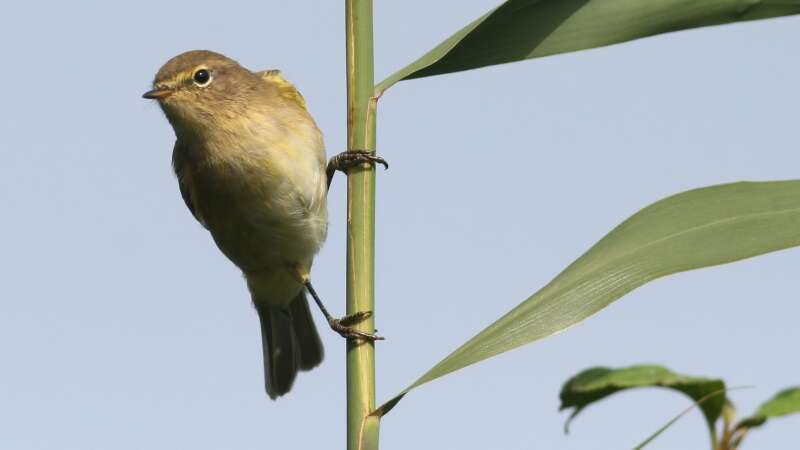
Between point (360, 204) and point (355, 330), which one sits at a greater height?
point (360, 204)

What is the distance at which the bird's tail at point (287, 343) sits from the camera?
580 cm

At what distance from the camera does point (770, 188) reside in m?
1.83

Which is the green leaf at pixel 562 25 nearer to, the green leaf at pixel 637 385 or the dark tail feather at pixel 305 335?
the green leaf at pixel 637 385

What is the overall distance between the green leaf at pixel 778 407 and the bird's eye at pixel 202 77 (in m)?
3.42

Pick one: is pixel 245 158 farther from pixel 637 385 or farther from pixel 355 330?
pixel 637 385

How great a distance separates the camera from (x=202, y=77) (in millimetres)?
4184

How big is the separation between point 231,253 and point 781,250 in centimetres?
306

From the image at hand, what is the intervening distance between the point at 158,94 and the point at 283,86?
29.4 inches

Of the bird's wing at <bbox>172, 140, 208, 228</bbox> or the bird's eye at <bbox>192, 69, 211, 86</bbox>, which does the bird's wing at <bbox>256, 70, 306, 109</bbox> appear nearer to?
the bird's eye at <bbox>192, 69, 211, 86</bbox>

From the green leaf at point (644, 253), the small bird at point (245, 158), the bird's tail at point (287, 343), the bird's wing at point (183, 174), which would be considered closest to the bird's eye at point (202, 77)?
the small bird at point (245, 158)

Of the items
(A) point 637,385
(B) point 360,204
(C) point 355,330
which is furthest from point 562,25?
(A) point 637,385

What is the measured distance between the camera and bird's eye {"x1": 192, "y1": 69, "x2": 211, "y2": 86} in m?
4.15

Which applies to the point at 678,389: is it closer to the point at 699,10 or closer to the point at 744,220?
the point at 744,220

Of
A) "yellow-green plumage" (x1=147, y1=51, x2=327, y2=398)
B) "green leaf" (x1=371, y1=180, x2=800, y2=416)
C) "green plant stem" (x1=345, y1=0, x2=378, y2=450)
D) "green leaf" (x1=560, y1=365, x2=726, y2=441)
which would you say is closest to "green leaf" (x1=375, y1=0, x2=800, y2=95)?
"green plant stem" (x1=345, y1=0, x2=378, y2=450)
